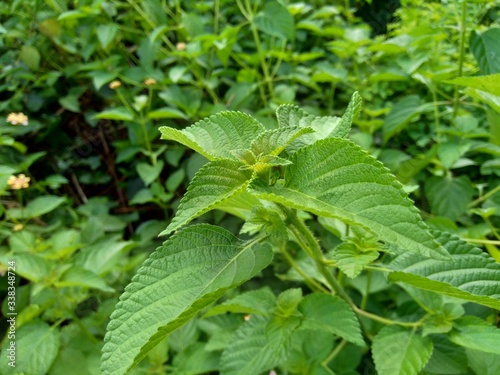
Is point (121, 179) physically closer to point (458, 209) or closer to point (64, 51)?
point (64, 51)

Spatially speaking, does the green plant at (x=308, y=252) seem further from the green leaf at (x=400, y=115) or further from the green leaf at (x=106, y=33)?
the green leaf at (x=106, y=33)

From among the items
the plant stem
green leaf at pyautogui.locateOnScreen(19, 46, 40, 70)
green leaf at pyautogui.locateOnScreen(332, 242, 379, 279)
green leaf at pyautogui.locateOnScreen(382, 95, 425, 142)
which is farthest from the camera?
green leaf at pyautogui.locateOnScreen(19, 46, 40, 70)

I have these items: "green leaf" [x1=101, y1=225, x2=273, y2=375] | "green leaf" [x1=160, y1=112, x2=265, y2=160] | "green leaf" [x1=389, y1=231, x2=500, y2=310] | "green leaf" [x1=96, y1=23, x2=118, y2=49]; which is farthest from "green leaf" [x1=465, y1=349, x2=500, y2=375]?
"green leaf" [x1=96, y1=23, x2=118, y2=49]

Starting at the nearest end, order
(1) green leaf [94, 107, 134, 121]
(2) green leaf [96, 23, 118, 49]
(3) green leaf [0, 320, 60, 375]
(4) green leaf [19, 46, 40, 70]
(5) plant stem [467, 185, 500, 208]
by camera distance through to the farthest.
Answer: (3) green leaf [0, 320, 60, 375]
(5) plant stem [467, 185, 500, 208]
(1) green leaf [94, 107, 134, 121]
(2) green leaf [96, 23, 118, 49]
(4) green leaf [19, 46, 40, 70]

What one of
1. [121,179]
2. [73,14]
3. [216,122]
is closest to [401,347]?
[216,122]

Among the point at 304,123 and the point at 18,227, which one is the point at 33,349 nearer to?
the point at 18,227

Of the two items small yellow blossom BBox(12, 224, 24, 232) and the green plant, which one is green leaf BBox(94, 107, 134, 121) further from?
the green plant

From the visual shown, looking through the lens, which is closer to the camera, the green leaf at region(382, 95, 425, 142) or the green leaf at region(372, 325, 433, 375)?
the green leaf at region(372, 325, 433, 375)

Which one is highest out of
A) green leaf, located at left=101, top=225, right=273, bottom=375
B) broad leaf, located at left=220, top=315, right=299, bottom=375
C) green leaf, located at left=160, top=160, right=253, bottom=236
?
green leaf, located at left=160, top=160, right=253, bottom=236
